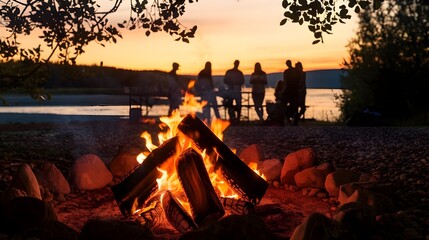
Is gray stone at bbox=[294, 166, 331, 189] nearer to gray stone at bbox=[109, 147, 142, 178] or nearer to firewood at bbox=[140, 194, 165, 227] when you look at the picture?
firewood at bbox=[140, 194, 165, 227]

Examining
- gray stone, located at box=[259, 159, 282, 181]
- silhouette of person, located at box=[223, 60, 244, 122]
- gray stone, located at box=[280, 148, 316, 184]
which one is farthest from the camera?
silhouette of person, located at box=[223, 60, 244, 122]

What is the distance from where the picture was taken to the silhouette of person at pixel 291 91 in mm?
17922

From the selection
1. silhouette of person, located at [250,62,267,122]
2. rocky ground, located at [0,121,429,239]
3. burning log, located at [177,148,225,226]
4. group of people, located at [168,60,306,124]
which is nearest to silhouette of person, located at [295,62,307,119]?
group of people, located at [168,60,306,124]

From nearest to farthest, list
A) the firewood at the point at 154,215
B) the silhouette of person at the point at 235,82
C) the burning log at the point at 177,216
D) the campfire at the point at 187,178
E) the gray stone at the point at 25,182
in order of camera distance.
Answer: the burning log at the point at 177,216, the campfire at the point at 187,178, the firewood at the point at 154,215, the gray stone at the point at 25,182, the silhouette of person at the point at 235,82

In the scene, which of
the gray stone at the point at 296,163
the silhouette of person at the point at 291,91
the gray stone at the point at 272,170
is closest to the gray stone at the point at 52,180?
the gray stone at the point at 272,170

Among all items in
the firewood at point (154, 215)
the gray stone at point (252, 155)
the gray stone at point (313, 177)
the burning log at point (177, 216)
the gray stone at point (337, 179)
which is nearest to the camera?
the burning log at point (177, 216)

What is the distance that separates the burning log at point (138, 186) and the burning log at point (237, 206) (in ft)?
2.76

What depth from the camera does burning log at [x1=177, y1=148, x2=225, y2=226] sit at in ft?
18.6

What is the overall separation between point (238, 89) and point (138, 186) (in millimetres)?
13488

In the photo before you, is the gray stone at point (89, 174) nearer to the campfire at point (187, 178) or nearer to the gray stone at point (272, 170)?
the campfire at point (187, 178)

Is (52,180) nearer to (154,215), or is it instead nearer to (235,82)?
(154,215)

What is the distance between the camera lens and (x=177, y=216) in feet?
18.6

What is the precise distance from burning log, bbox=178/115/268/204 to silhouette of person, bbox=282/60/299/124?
1191 centimetres

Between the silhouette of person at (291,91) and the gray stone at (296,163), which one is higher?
the silhouette of person at (291,91)
